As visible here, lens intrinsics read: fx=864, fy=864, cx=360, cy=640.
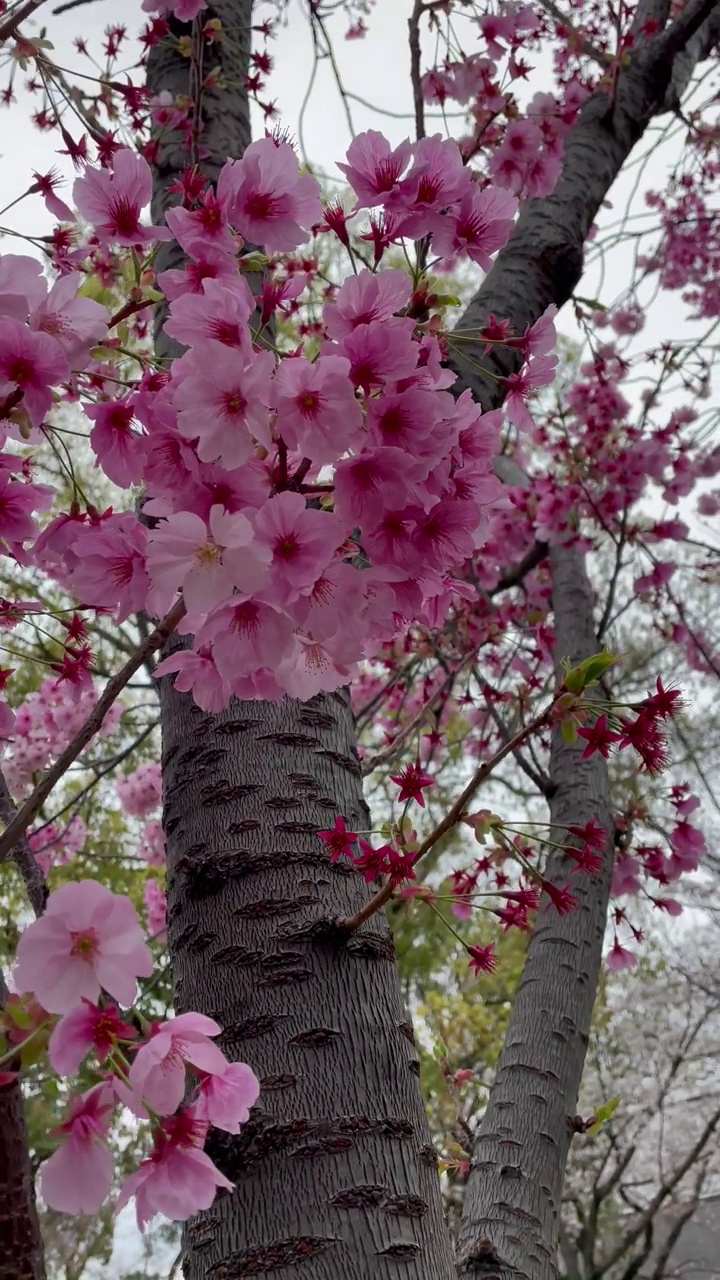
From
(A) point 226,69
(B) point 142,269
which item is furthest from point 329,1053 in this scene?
(A) point 226,69

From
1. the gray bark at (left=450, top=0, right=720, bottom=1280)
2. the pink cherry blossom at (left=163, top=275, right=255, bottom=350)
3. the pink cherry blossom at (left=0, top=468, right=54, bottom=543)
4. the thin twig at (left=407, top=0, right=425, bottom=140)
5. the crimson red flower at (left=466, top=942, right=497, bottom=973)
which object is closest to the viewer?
the pink cherry blossom at (left=163, top=275, right=255, bottom=350)

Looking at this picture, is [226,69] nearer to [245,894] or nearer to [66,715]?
[245,894]

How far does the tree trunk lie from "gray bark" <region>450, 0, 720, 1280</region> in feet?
2.04

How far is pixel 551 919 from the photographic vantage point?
1.68 meters

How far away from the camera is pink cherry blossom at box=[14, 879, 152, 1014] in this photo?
52 cm

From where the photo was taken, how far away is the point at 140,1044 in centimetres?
54

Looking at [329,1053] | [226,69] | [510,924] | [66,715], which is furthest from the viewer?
[66,715]

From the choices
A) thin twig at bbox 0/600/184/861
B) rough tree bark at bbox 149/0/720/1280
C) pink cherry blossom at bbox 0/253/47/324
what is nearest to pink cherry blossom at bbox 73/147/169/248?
pink cherry blossom at bbox 0/253/47/324

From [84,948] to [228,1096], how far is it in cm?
15

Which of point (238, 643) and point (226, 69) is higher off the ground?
point (226, 69)

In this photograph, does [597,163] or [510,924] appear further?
[597,163]

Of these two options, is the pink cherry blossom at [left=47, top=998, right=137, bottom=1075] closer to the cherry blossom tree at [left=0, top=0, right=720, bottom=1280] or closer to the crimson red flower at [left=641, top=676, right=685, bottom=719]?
the cherry blossom tree at [left=0, top=0, right=720, bottom=1280]

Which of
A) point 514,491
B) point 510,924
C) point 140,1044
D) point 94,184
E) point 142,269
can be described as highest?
point 514,491

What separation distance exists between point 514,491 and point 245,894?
277 centimetres
